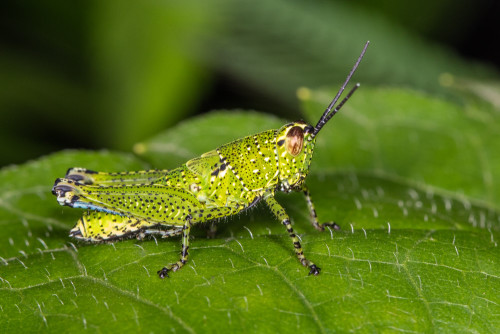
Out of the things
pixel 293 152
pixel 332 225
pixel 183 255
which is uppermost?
pixel 293 152

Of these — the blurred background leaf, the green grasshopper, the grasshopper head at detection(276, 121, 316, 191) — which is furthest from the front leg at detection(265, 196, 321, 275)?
the blurred background leaf

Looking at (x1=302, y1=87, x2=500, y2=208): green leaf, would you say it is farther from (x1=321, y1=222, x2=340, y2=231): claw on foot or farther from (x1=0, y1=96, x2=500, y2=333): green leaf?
(x1=321, y1=222, x2=340, y2=231): claw on foot

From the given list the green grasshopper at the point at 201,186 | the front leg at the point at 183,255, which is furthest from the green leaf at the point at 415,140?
the front leg at the point at 183,255

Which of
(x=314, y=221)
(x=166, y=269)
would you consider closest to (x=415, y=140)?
(x=314, y=221)

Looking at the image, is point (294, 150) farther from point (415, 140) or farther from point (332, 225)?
point (415, 140)

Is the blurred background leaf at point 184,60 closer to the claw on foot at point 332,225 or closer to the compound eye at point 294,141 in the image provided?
the compound eye at point 294,141

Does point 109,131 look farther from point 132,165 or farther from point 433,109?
point 433,109

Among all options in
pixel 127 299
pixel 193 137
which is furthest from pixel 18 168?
pixel 127 299
